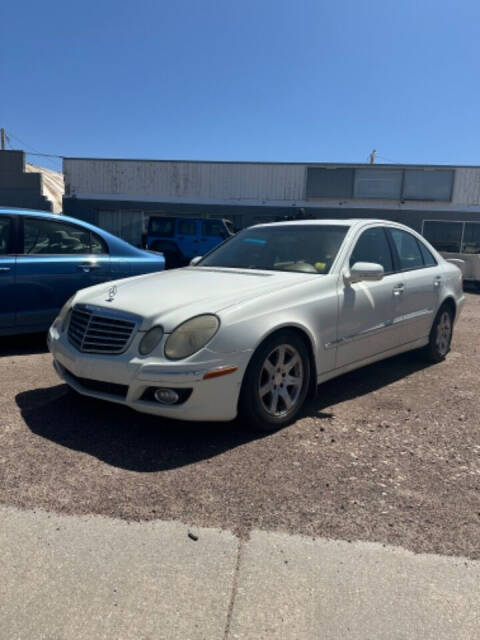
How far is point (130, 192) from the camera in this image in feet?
77.6

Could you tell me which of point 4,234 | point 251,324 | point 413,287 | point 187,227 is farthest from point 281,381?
point 187,227

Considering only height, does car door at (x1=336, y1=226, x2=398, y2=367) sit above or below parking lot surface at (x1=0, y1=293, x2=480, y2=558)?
above

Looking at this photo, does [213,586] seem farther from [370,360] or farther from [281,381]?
[370,360]

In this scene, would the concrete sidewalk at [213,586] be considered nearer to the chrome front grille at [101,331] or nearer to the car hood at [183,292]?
the chrome front grille at [101,331]

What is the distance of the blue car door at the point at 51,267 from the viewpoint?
546 centimetres

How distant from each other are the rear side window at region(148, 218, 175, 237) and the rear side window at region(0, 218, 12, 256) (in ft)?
40.2

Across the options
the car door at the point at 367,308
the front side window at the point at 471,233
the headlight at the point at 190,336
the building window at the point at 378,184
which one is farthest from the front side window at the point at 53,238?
the front side window at the point at 471,233

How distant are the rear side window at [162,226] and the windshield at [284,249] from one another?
12981 mm

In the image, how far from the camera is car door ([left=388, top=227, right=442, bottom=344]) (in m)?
4.76

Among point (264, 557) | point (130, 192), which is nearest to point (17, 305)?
point (264, 557)

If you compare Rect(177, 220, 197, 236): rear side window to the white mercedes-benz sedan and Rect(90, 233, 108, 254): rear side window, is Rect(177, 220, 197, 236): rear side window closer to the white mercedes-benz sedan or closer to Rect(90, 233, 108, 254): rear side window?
Rect(90, 233, 108, 254): rear side window

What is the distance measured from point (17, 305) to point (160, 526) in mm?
3687

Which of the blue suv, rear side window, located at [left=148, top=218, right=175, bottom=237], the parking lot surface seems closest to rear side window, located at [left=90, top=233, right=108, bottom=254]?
the parking lot surface

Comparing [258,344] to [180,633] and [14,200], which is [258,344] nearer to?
[180,633]
